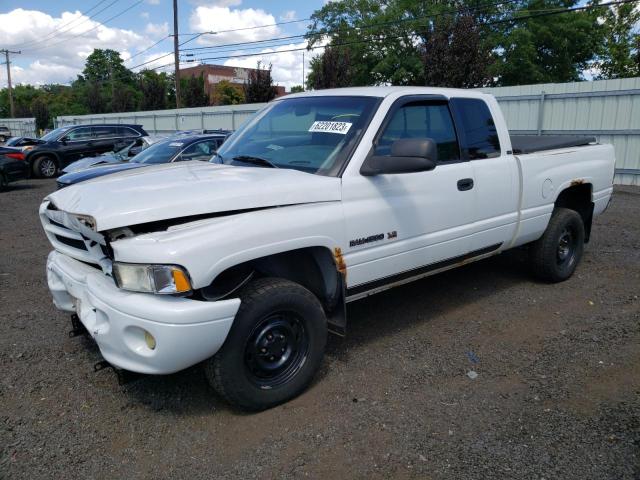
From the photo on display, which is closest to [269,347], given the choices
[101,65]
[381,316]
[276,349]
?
[276,349]

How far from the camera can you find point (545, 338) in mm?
4262

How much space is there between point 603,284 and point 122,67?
98.9 metres

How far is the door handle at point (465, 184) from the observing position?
4.20 metres

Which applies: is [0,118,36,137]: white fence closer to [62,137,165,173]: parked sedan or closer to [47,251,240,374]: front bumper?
[62,137,165,173]: parked sedan

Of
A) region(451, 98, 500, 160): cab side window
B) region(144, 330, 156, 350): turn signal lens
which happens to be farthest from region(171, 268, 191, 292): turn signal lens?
region(451, 98, 500, 160): cab side window

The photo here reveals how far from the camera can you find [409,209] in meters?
3.82

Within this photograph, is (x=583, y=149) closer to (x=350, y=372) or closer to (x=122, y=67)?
(x=350, y=372)

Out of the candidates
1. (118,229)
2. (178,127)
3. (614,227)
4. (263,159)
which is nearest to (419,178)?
(263,159)

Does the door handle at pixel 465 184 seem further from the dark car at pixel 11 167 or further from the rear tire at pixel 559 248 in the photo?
the dark car at pixel 11 167

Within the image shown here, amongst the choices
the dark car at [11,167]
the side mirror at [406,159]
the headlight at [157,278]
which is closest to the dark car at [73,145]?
the dark car at [11,167]

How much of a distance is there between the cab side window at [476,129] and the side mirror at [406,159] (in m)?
1.11

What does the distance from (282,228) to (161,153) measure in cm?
783

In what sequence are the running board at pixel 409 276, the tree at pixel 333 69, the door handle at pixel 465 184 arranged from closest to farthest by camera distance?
the running board at pixel 409 276
the door handle at pixel 465 184
the tree at pixel 333 69

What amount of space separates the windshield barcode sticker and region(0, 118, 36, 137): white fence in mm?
47768
